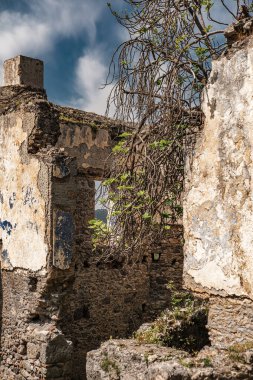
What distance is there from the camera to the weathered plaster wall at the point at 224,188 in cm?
471

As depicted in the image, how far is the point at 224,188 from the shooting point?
4.93 metres

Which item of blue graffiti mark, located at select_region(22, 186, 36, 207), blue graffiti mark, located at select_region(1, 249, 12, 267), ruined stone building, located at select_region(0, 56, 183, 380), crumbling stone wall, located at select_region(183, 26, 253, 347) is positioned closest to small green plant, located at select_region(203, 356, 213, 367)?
crumbling stone wall, located at select_region(183, 26, 253, 347)

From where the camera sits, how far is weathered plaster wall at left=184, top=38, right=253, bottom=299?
4.71 meters

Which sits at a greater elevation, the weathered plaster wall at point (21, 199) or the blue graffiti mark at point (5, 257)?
the weathered plaster wall at point (21, 199)

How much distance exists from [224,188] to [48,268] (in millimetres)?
3420

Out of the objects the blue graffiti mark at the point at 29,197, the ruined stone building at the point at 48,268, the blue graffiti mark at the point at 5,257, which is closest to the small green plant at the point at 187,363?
the ruined stone building at the point at 48,268

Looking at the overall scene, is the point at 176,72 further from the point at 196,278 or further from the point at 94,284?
the point at 94,284

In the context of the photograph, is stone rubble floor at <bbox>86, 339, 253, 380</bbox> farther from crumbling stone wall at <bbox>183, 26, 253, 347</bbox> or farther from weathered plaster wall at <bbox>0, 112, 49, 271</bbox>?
weathered plaster wall at <bbox>0, 112, 49, 271</bbox>

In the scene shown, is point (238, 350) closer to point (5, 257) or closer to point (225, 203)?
point (225, 203)

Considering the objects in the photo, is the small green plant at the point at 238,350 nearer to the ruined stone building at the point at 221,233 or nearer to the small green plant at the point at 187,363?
the ruined stone building at the point at 221,233

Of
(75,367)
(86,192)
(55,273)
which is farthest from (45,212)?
(75,367)

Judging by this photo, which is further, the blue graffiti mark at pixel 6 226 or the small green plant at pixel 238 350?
the blue graffiti mark at pixel 6 226

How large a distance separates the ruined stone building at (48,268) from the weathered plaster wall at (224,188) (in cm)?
194

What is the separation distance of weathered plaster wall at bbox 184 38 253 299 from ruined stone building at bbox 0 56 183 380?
1.94 meters
